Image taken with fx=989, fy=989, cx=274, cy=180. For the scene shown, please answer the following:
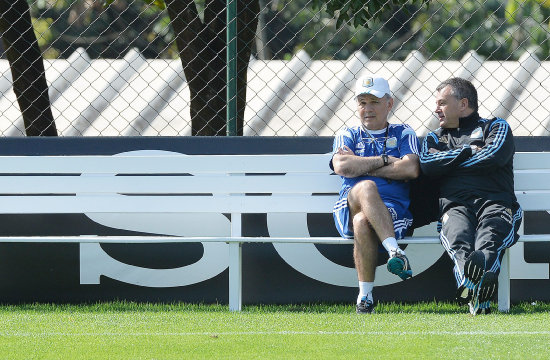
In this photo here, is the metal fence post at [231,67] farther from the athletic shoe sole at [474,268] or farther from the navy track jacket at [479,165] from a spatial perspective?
the athletic shoe sole at [474,268]

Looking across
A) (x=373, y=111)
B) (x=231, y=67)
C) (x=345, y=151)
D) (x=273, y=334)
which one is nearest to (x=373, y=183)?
(x=345, y=151)

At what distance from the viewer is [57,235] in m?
6.11

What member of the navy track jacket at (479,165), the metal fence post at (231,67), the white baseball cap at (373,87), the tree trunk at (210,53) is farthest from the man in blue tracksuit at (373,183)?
the tree trunk at (210,53)

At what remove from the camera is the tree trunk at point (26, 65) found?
671cm

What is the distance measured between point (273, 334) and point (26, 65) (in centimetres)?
314

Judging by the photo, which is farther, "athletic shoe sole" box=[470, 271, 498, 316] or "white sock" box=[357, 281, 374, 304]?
"white sock" box=[357, 281, 374, 304]

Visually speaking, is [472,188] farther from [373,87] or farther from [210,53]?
[210,53]

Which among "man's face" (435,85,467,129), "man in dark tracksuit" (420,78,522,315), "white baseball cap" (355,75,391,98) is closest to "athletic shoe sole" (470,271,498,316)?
"man in dark tracksuit" (420,78,522,315)

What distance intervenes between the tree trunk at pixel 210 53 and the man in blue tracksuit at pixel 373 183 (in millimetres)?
1089

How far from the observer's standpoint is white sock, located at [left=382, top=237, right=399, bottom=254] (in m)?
5.30

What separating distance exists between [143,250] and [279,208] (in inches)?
35.8

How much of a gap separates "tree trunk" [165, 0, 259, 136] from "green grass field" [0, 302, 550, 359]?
1450 mm

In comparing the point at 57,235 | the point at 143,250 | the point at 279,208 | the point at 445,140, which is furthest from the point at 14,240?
the point at 445,140

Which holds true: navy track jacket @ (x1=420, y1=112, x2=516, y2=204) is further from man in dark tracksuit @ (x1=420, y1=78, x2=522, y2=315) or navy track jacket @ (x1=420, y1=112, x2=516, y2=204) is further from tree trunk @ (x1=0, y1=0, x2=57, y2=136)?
tree trunk @ (x1=0, y1=0, x2=57, y2=136)
